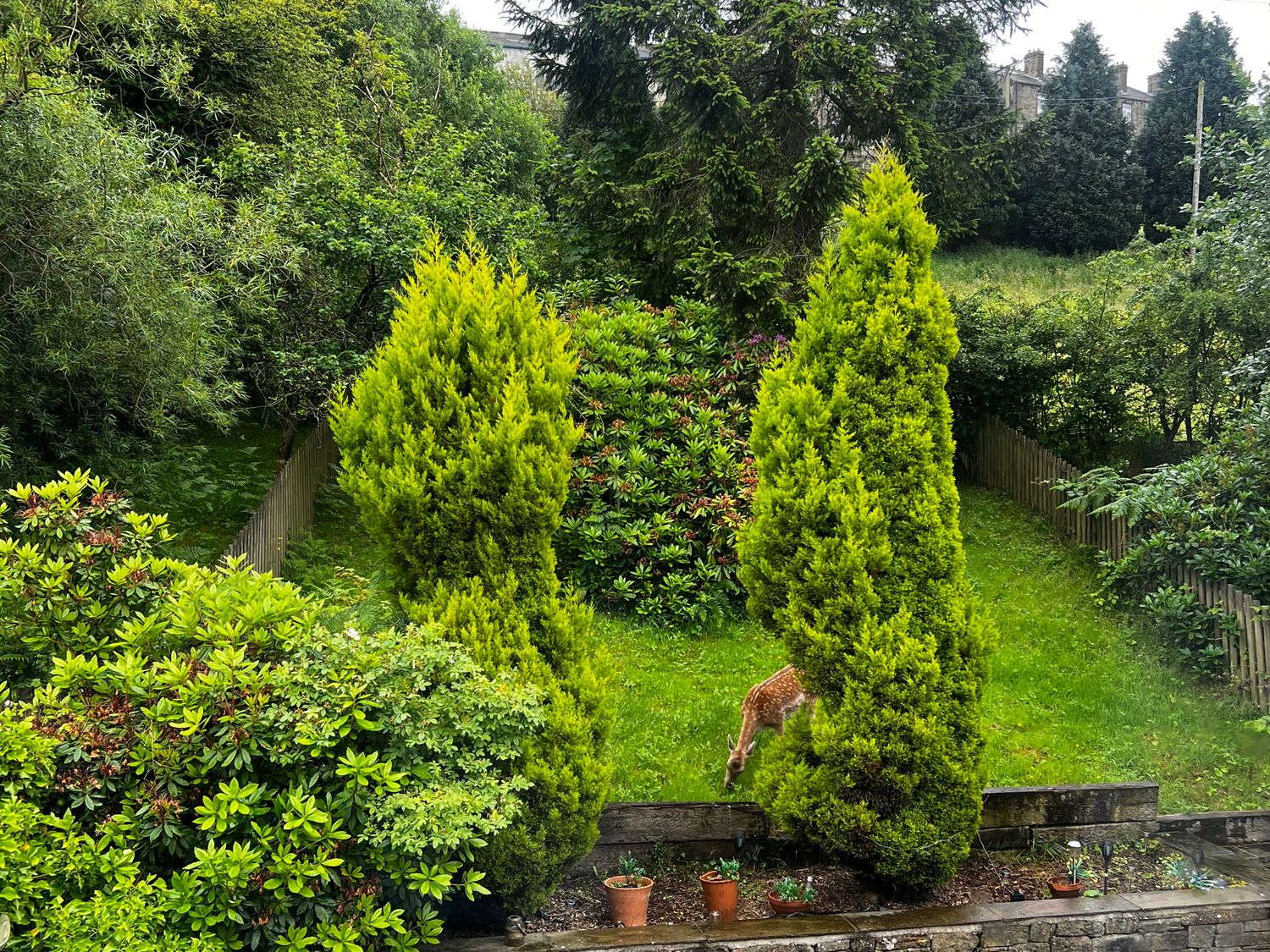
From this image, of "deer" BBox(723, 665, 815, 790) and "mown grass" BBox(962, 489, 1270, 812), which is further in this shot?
"mown grass" BBox(962, 489, 1270, 812)

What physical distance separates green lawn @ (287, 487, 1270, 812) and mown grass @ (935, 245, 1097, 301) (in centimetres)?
1482

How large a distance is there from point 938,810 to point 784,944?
109 centimetres

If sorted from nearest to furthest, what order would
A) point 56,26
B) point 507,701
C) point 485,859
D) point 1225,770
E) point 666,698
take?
1. point 507,701
2. point 485,859
3. point 1225,770
4. point 666,698
5. point 56,26

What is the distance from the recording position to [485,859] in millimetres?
4320

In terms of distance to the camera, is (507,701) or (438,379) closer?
(507,701)

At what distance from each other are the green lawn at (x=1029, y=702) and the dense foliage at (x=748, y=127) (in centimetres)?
451

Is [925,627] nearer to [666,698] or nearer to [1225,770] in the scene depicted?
[666,698]

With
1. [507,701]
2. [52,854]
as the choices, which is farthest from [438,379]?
[52,854]

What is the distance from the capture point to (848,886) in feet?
16.5

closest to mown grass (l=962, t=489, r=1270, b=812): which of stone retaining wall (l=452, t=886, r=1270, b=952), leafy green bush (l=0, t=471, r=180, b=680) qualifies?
stone retaining wall (l=452, t=886, r=1270, b=952)

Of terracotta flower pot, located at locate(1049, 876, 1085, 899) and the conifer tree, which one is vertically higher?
the conifer tree

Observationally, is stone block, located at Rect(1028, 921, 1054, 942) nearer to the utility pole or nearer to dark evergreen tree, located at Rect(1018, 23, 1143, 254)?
the utility pole

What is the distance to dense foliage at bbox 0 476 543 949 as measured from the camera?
129 inches

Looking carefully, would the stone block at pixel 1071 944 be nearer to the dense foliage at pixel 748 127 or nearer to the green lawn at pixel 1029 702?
the green lawn at pixel 1029 702
